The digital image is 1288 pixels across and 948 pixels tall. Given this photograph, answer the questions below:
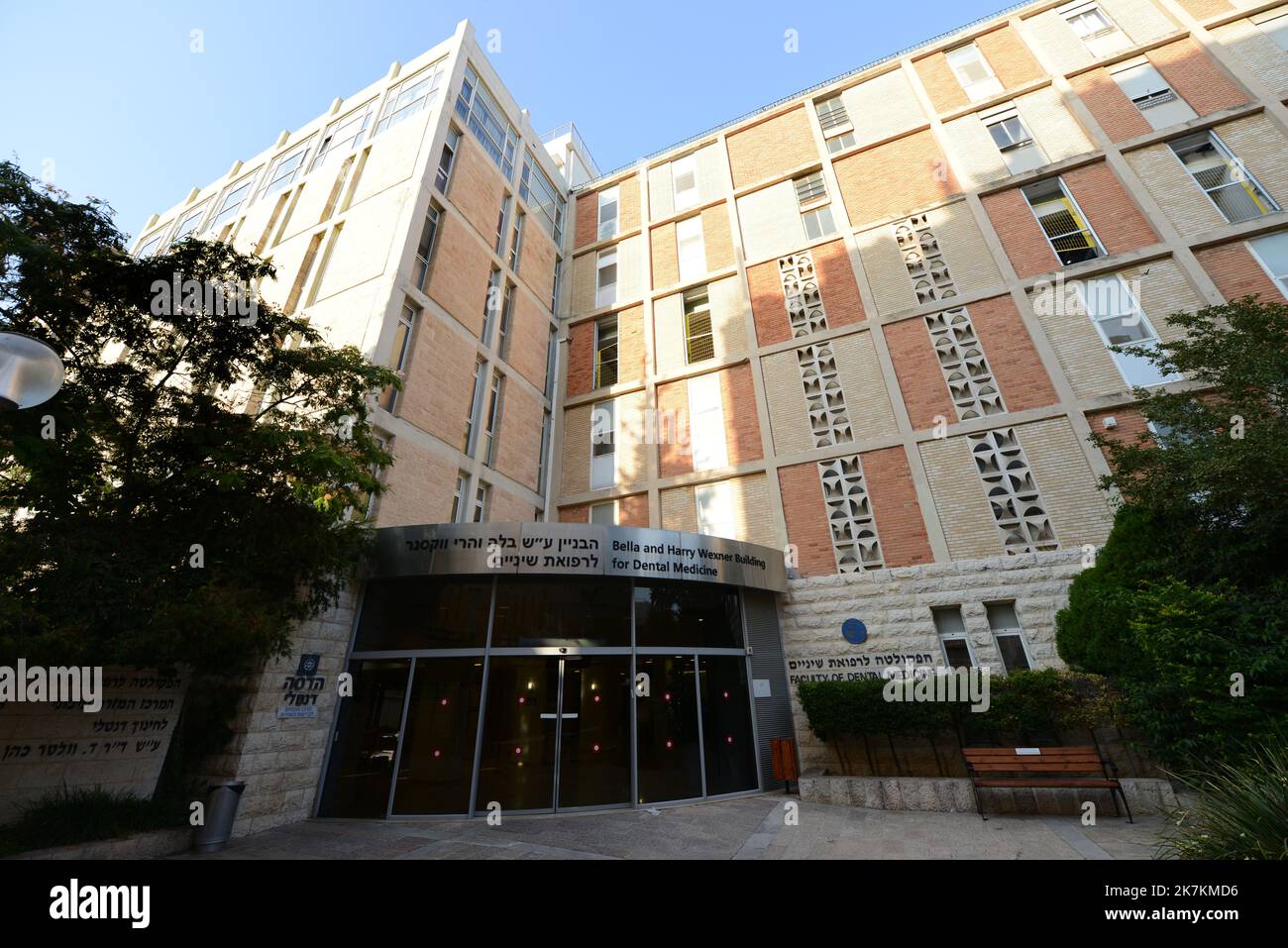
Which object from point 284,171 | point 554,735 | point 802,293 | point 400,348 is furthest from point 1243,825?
point 284,171

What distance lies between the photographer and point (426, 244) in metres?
15.0

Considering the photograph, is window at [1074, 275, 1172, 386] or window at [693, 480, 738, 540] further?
window at [693, 480, 738, 540]

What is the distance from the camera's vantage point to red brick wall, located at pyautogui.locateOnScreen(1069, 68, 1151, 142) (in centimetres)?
1514

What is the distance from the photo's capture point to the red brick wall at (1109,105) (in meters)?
15.1

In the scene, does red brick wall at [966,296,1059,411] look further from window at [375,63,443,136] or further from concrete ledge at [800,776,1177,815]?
window at [375,63,443,136]

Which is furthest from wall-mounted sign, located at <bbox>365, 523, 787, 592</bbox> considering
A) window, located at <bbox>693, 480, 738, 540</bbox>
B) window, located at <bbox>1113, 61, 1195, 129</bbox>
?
window, located at <bbox>1113, 61, 1195, 129</bbox>

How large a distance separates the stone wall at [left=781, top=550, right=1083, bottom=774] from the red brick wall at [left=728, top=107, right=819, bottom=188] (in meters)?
14.7

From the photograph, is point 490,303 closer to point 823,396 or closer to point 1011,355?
point 823,396

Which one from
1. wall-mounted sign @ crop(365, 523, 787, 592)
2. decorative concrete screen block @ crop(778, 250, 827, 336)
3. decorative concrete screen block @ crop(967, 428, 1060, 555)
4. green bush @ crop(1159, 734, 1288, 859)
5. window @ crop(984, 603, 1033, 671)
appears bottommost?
green bush @ crop(1159, 734, 1288, 859)

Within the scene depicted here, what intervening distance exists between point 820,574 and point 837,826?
19.7 feet

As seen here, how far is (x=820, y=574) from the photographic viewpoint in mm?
13070

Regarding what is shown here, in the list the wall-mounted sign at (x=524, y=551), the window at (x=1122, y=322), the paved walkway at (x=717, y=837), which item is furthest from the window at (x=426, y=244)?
the window at (x=1122, y=322)

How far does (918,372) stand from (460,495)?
12.5m

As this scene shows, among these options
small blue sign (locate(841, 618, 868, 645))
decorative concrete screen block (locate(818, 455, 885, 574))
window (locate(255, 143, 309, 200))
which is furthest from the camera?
window (locate(255, 143, 309, 200))
